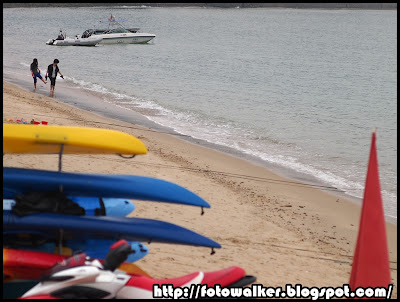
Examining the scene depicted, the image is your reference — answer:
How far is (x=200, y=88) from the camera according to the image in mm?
27188

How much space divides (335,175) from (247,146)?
3050mm

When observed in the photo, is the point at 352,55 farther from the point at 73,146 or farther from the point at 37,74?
the point at 73,146

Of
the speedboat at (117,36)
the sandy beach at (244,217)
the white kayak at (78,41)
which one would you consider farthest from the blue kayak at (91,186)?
the speedboat at (117,36)

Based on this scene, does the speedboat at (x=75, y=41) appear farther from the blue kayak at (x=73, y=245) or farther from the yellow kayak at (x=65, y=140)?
the blue kayak at (x=73, y=245)

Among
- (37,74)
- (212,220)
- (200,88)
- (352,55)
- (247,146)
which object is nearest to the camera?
(212,220)

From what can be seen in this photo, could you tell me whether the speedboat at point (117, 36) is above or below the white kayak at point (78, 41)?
above

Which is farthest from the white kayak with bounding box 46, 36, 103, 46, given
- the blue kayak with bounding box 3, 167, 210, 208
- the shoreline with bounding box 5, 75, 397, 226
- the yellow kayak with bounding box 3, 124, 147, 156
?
the blue kayak with bounding box 3, 167, 210, 208

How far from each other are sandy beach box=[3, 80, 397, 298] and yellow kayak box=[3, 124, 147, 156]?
157 centimetres

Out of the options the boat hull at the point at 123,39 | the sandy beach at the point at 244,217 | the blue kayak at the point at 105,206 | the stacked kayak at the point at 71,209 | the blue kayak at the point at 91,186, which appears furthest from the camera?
the boat hull at the point at 123,39

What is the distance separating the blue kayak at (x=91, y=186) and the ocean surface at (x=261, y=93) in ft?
18.3

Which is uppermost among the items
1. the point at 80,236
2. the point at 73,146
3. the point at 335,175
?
the point at 73,146

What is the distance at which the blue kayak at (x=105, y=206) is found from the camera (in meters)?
7.54

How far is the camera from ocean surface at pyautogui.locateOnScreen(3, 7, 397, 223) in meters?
15.8

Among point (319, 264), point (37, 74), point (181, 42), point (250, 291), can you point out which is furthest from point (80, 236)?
point (181, 42)
